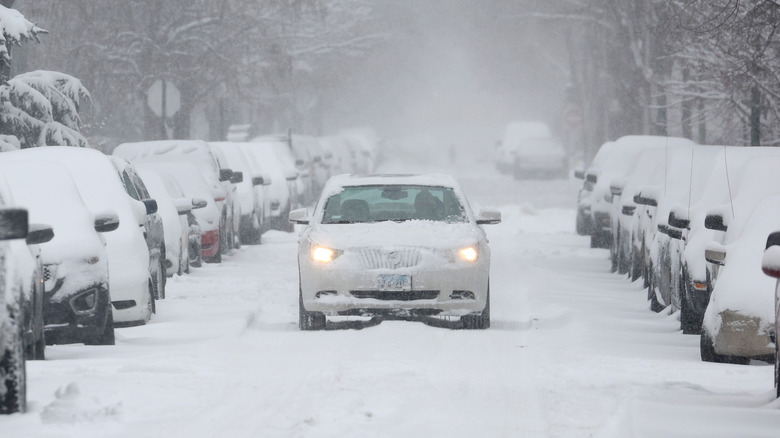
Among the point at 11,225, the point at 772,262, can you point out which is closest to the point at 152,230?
the point at 11,225

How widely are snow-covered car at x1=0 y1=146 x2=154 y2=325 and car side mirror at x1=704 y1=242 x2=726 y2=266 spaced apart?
15.5ft

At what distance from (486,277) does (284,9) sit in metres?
27.0

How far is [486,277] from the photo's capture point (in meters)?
13.4

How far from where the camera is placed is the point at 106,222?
12680 mm

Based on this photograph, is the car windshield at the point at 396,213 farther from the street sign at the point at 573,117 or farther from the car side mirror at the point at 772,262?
the street sign at the point at 573,117

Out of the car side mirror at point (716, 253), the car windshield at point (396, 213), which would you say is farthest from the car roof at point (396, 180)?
the car side mirror at point (716, 253)

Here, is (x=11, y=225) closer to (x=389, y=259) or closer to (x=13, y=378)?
(x=13, y=378)

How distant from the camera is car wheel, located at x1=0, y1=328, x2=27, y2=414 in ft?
27.1

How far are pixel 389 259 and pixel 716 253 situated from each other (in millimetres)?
3004

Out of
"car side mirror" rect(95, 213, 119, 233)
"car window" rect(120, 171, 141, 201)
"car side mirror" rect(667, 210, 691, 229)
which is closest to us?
"car side mirror" rect(95, 213, 119, 233)

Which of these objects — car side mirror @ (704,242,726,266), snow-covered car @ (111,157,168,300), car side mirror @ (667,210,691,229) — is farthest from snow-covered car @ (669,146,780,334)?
snow-covered car @ (111,157,168,300)

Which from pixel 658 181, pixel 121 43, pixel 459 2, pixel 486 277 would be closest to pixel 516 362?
pixel 486 277

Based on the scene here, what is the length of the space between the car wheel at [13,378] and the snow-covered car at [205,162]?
13.7m

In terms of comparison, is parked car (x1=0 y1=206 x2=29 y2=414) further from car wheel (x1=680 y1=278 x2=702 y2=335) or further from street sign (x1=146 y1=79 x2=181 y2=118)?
street sign (x1=146 y1=79 x2=181 y2=118)
